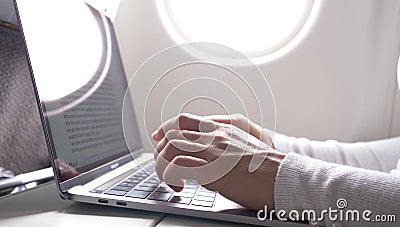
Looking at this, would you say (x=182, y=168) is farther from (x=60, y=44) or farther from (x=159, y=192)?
(x=60, y=44)

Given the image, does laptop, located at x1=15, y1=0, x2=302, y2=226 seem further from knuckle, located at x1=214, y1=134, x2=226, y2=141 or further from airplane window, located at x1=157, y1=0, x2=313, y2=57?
airplane window, located at x1=157, y1=0, x2=313, y2=57

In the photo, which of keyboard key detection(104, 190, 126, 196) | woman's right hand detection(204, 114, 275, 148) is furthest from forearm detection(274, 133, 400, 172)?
keyboard key detection(104, 190, 126, 196)

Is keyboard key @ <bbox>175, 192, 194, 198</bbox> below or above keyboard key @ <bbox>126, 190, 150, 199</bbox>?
below

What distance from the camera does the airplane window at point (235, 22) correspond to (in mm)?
939

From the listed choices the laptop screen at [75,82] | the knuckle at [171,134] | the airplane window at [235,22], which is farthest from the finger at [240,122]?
the airplane window at [235,22]

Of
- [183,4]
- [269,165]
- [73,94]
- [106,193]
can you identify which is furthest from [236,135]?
[183,4]

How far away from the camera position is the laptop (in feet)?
1.52

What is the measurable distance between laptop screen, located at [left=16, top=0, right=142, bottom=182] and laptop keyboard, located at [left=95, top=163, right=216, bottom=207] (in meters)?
0.08

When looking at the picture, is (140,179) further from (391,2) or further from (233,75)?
(391,2)

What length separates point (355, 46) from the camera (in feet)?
2.88

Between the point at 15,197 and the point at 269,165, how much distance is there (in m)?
0.39

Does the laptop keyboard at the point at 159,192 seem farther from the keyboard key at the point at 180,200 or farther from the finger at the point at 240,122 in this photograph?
the finger at the point at 240,122

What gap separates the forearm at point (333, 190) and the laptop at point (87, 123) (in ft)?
0.12

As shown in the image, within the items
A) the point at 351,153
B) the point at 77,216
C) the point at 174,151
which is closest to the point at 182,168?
the point at 174,151
